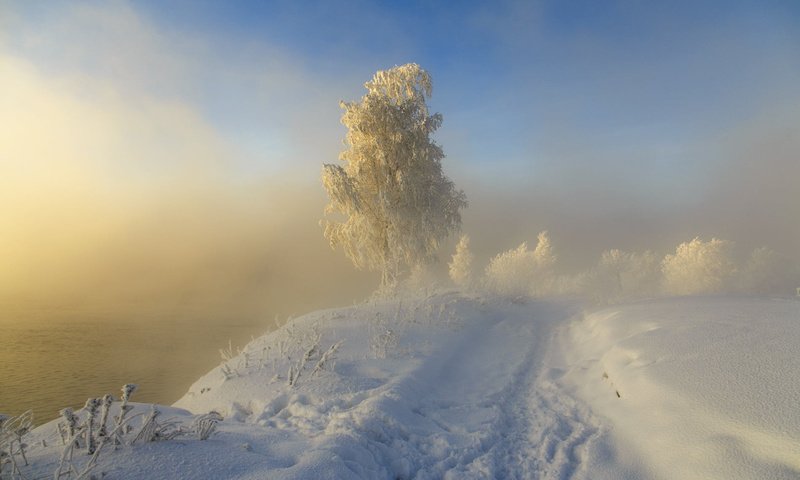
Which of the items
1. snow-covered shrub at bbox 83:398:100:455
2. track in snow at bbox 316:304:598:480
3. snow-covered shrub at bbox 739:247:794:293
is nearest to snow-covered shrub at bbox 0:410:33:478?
snow-covered shrub at bbox 83:398:100:455

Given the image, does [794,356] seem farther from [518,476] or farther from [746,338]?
[518,476]

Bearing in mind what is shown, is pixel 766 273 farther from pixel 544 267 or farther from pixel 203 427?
pixel 203 427

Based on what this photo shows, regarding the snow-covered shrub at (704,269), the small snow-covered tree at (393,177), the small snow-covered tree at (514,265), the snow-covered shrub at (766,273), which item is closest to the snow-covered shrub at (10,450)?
the small snow-covered tree at (393,177)

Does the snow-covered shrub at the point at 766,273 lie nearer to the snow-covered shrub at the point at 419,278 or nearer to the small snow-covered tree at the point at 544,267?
the small snow-covered tree at the point at 544,267

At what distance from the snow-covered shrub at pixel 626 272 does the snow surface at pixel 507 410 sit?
24885mm

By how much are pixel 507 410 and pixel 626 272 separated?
32524 mm

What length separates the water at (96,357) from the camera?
9477 mm

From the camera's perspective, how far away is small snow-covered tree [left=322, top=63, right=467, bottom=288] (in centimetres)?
1662

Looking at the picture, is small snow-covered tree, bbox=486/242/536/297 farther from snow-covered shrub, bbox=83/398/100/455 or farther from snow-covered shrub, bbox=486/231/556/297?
snow-covered shrub, bbox=83/398/100/455

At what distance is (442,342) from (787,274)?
33.4 meters

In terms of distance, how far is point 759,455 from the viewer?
11.1 feet

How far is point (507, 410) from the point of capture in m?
6.04

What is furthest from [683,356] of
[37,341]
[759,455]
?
[37,341]

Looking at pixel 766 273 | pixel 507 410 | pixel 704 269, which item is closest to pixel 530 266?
pixel 704 269
